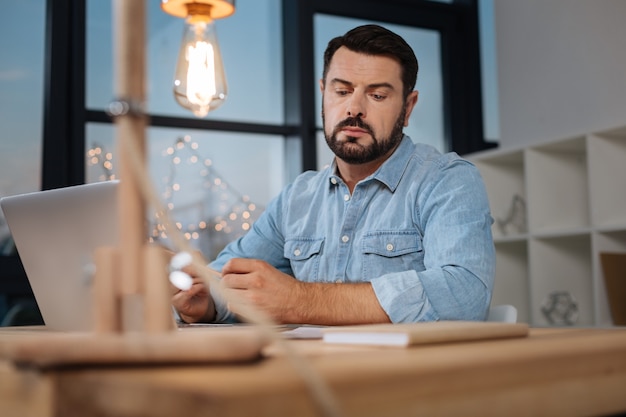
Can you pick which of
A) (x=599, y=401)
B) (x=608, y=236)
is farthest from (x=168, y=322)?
(x=608, y=236)

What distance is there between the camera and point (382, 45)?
1.96 metres

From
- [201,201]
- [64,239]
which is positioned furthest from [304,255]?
[201,201]

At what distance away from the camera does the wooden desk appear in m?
0.52

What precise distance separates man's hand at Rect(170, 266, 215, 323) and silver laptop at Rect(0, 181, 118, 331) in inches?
14.1

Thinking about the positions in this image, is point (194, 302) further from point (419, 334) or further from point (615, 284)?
point (615, 284)

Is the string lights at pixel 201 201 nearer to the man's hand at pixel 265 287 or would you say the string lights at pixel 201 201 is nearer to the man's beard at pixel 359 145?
the man's beard at pixel 359 145

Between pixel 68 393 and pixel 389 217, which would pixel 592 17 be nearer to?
pixel 389 217

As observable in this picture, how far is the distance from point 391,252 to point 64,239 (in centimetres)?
87

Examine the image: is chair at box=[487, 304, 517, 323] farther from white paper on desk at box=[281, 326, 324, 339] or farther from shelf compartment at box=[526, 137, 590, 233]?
shelf compartment at box=[526, 137, 590, 233]

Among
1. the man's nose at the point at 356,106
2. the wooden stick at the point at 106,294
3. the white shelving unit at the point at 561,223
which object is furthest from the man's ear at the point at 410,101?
the wooden stick at the point at 106,294

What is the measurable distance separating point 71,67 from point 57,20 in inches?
7.9

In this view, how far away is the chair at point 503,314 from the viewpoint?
60.1 inches

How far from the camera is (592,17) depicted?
324cm

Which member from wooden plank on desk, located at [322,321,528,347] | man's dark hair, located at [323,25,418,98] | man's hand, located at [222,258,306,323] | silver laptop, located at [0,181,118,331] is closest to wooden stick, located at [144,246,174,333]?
wooden plank on desk, located at [322,321,528,347]
